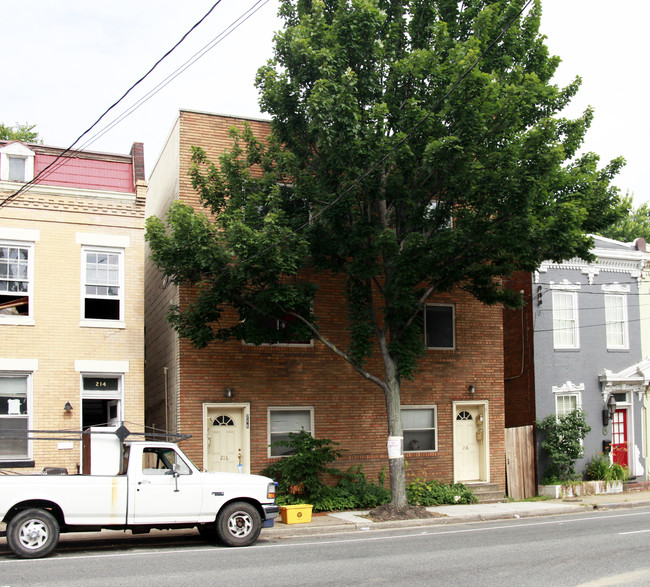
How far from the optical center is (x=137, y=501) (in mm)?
12523

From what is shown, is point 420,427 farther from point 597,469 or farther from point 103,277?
point 103,277

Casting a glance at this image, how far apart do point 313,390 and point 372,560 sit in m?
8.42

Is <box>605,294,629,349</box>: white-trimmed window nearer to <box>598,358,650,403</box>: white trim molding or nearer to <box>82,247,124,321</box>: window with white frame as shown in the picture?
<box>598,358,650,403</box>: white trim molding

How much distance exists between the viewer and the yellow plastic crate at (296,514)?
15781 millimetres

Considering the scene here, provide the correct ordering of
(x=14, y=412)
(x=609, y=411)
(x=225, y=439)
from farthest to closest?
(x=609, y=411)
(x=225, y=439)
(x=14, y=412)

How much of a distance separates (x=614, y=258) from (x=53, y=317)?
1734cm

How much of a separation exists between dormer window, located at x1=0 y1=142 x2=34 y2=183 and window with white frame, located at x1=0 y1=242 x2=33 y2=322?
1569mm

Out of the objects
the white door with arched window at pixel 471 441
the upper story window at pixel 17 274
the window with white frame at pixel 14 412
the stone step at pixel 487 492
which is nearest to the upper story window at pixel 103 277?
the upper story window at pixel 17 274

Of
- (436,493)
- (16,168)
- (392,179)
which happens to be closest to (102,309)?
(16,168)

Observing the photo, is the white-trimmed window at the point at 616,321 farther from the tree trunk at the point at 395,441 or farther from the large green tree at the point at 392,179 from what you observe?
the tree trunk at the point at 395,441

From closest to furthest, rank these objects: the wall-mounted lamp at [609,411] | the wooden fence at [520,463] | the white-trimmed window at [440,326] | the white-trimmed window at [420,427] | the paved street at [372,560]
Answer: the paved street at [372,560] → the white-trimmed window at [420,427] → the white-trimmed window at [440,326] → the wooden fence at [520,463] → the wall-mounted lamp at [609,411]

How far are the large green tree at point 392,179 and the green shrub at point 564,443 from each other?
6.93 meters

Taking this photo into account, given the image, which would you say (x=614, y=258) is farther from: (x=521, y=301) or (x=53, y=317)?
(x=53, y=317)

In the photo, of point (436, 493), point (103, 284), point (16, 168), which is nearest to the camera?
point (16, 168)
